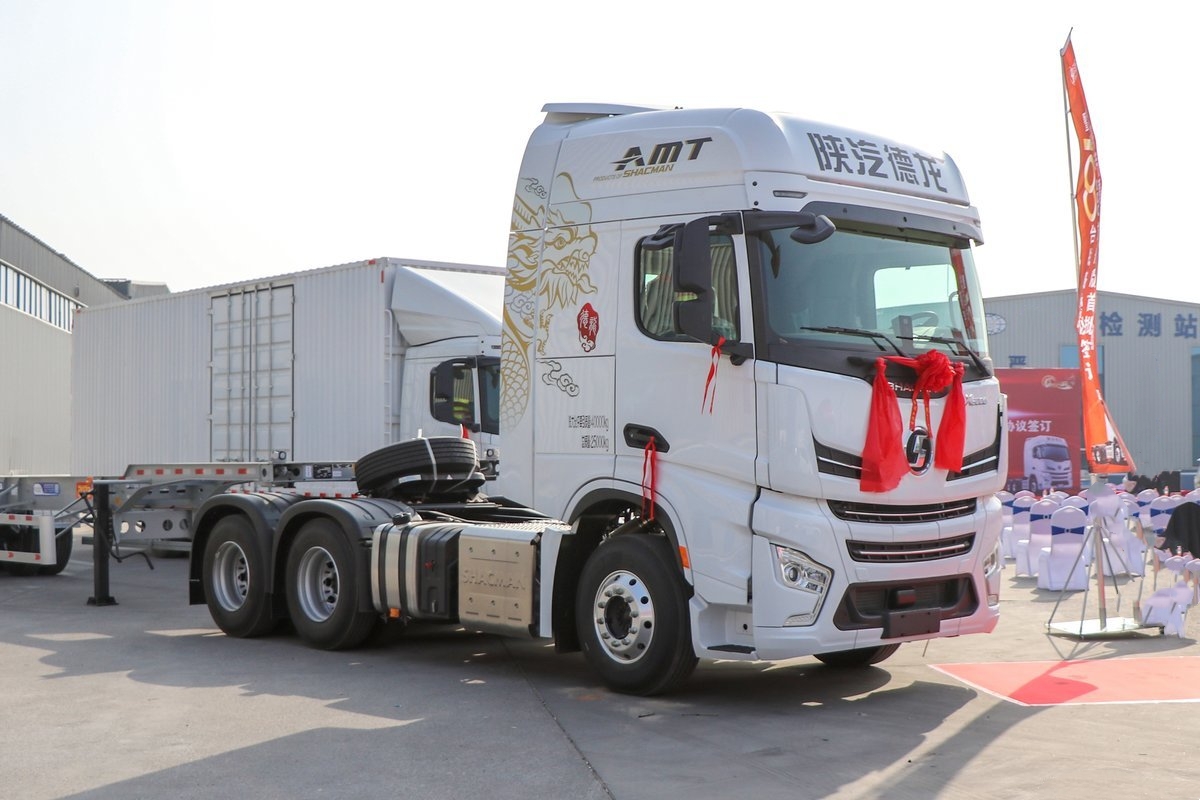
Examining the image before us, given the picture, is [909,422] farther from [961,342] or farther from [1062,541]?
[1062,541]

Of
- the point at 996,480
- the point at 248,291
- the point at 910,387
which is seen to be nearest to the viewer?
the point at 910,387

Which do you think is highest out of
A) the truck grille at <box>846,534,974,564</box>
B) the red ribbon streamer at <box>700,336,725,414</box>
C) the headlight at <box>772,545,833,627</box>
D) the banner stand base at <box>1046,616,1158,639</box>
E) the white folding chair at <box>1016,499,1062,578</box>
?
the red ribbon streamer at <box>700,336,725,414</box>

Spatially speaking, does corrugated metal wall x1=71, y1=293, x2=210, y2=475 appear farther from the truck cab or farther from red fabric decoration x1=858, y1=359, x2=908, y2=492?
→ red fabric decoration x1=858, y1=359, x2=908, y2=492

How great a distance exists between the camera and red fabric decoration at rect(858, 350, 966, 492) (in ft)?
22.9

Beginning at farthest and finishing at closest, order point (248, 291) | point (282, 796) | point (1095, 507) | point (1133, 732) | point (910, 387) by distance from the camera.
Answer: point (248, 291)
point (1095, 507)
point (910, 387)
point (1133, 732)
point (282, 796)

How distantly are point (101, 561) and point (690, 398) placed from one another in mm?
7930

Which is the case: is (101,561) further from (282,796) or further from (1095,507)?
(1095,507)

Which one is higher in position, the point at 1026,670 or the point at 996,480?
the point at 996,480

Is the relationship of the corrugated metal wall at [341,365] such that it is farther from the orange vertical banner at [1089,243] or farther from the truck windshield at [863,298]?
the orange vertical banner at [1089,243]

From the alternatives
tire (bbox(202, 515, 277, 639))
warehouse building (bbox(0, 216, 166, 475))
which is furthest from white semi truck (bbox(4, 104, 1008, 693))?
warehouse building (bbox(0, 216, 166, 475))

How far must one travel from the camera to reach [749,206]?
7.23 m

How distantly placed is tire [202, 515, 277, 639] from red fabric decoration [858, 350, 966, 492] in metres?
5.50

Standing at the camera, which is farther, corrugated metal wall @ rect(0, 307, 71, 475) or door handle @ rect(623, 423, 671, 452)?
corrugated metal wall @ rect(0, 307, 71, 475)

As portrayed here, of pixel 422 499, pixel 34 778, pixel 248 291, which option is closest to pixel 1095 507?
pixel 422 499
